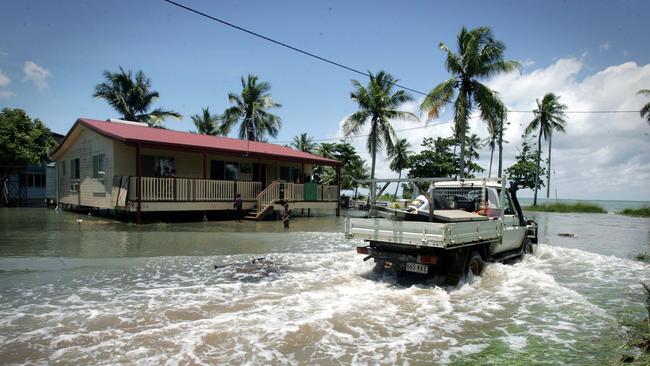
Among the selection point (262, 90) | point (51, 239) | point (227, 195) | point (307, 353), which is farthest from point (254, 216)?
point (262, 90)

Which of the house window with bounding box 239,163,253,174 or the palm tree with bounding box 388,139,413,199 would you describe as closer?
the house window with bounding box 239,163,253,174

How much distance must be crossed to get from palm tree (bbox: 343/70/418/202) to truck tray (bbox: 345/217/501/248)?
2362cm

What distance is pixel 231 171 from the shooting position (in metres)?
23.2

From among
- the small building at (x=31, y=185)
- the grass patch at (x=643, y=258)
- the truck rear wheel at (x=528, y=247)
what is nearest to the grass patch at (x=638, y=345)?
the truck rear wheel at (x=528, y=247)

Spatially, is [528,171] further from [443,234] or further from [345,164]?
[443,234]

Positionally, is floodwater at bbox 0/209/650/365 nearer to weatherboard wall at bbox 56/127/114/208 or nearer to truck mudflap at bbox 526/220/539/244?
truck mudflap at bbox 526/220/539/244

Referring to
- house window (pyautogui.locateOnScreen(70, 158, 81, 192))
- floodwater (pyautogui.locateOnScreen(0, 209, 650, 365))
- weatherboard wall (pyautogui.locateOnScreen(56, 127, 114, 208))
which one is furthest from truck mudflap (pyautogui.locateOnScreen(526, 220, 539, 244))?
house window (pyautogui.locateOnScreen(70, 158, 81, 192))

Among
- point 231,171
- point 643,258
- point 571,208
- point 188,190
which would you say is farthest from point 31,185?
point 571,208

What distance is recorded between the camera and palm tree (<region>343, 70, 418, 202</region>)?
3148 centimetres

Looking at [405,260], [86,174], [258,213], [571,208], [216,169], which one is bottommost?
[571,208]

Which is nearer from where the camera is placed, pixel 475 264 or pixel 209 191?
pixel 475 264

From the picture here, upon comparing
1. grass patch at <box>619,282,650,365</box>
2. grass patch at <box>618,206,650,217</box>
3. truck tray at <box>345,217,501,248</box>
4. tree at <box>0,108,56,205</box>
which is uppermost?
tree at <box>0,108,56,205</box>

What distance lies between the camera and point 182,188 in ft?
62.3

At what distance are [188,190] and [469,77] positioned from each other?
52.8ft
